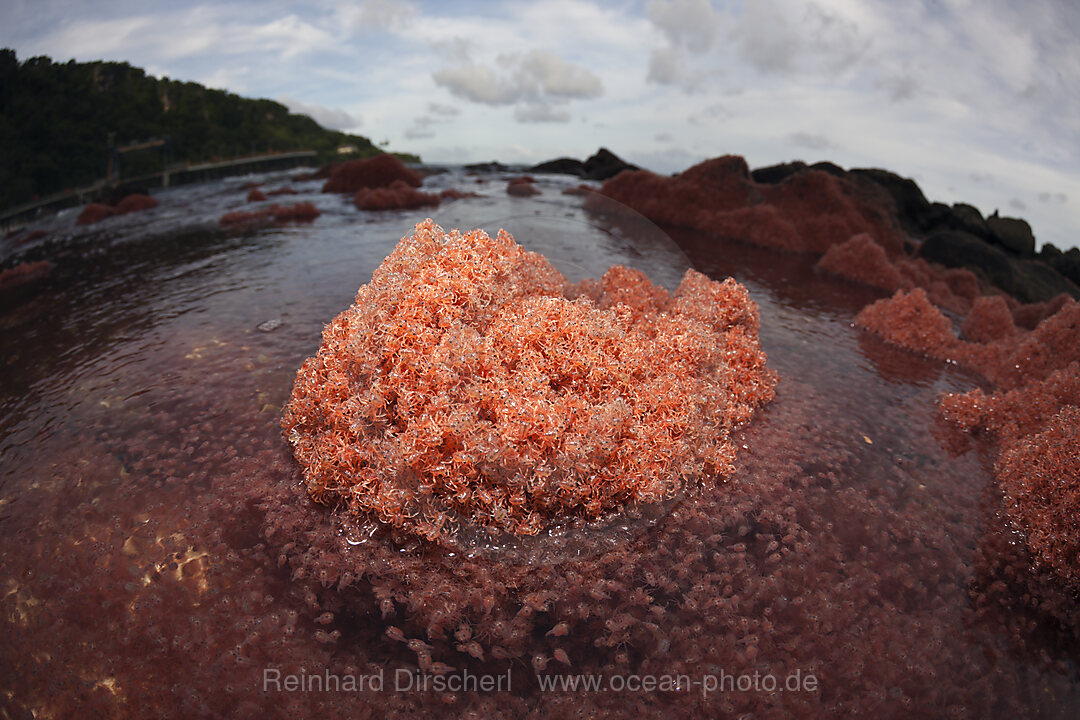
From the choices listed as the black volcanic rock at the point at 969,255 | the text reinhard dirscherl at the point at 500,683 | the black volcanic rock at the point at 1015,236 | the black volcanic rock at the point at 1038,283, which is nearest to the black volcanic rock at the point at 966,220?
the black volcanic rock at the point at 1015,236

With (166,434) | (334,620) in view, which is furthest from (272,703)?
(166,434)

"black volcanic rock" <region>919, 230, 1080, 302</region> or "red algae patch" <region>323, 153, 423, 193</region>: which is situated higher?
"red algae patch" <region>323, 153, 423, 193</region>

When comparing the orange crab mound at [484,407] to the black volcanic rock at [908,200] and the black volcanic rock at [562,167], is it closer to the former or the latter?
the black volcanic rock at [908,200]

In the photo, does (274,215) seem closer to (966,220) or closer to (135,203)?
(135,203)

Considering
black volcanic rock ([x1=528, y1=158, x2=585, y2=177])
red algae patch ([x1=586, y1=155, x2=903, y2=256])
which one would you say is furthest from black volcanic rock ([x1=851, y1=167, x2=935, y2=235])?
black volcanic rock ([x1=528, y1=158, x2=585, y2=177])

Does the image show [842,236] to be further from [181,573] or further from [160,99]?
[160,99]

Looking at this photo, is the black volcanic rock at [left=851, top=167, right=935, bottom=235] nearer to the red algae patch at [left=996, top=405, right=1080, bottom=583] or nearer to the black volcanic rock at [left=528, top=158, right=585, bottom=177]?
the red algae patch at [left=996, top=405, right=1080, bottom=583]
